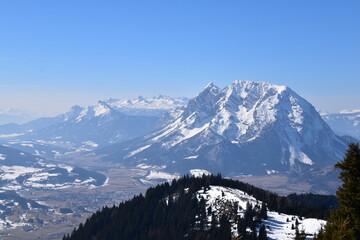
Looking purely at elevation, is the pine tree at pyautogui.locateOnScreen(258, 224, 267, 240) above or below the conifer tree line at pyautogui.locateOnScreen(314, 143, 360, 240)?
below

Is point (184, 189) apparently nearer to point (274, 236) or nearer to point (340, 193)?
point (274, 236)

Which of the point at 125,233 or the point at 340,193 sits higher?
the point at 340,193

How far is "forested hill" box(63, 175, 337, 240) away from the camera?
13550cm

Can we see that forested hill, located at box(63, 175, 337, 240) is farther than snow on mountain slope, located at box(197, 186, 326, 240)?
Yes

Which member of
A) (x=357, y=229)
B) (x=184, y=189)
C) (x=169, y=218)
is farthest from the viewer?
(x=184, y=189)

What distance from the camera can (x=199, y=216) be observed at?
154 meters

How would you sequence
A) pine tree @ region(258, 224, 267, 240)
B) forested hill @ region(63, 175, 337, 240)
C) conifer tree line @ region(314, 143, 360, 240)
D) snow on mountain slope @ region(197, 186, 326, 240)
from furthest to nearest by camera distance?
forested hill @ region(63, 175, 337, 240)
snow on mountain slope @ region(197, 186, 326, 240)
pine tree @ region(258, 224, 267, 240)
conifer tree line @ region(314, 143, 360, 240)

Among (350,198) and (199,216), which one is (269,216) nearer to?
(199,216)

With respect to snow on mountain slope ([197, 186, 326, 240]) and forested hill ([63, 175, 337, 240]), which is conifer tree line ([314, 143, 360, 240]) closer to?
snow on mountain slope ([197, 186, 326, 240])

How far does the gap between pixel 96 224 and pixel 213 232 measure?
76730 millimetres

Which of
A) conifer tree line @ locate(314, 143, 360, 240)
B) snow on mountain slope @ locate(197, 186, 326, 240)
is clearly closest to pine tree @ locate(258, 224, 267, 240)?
snow on mountain slope @ locate(197, 186, 326, 240)

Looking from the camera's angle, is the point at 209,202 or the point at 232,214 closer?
the point at 232,214

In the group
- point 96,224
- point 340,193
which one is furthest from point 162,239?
point 340,193

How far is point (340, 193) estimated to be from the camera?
39250 millimetres
